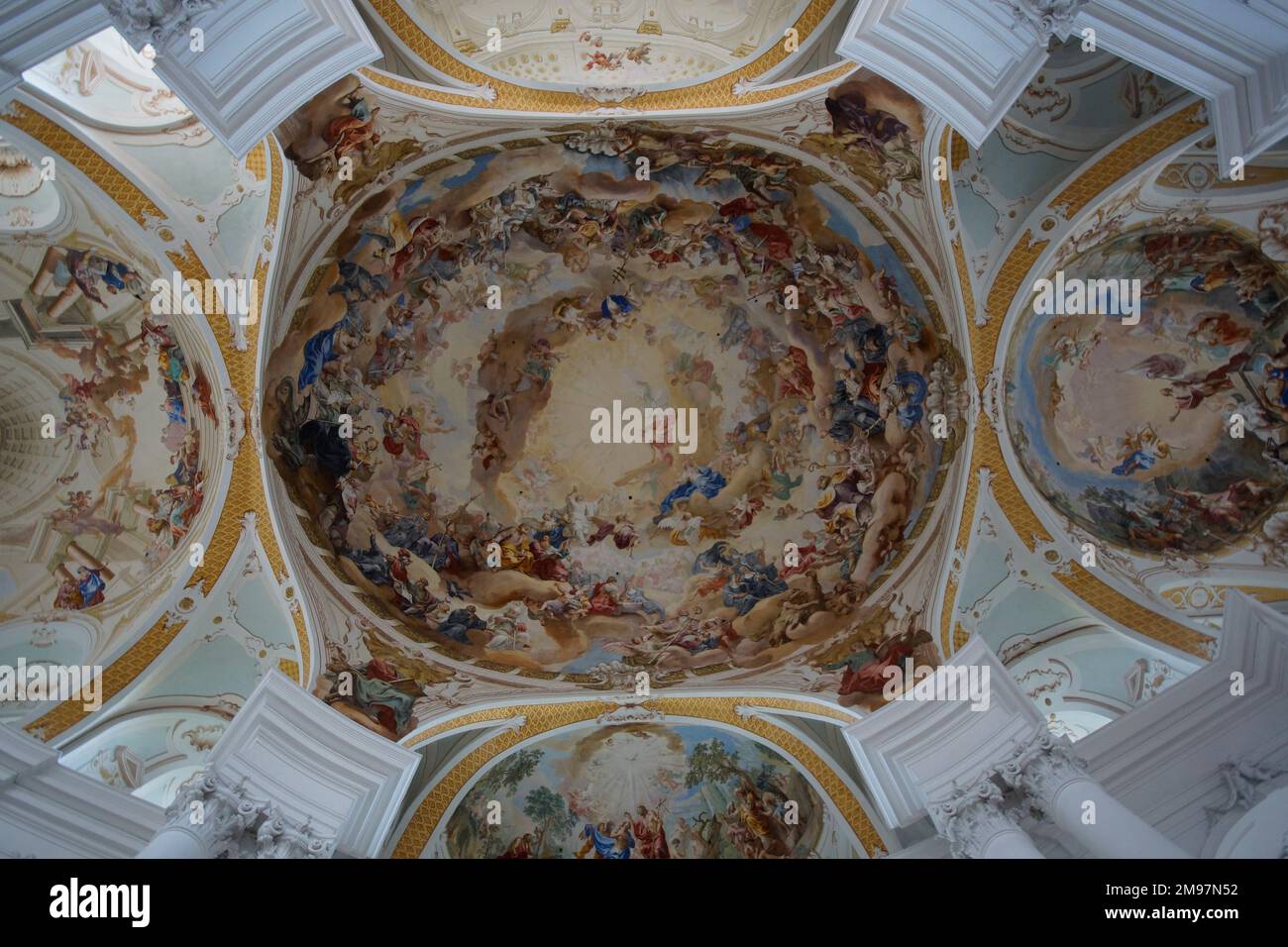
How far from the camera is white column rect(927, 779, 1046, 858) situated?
10094 mm

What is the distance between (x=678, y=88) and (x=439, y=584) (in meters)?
7.20

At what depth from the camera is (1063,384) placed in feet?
42.7

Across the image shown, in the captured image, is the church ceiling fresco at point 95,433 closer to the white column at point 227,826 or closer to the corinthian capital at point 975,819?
the white column at point 227,826

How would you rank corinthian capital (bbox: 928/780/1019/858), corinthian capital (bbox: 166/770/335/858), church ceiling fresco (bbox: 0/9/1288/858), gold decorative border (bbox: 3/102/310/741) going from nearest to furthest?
corinthian capital (bbox: 166/770/335/858)
corinthian capital (bbox: 928/780/1019/858)
gold decorative border (bbox: 3/102/310/741)
church ceiling fresco (bbox: 0/9/1288/858)

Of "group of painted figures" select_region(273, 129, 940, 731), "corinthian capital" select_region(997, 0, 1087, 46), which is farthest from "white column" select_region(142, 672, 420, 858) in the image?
"corinthian capital" select_region(997, 0, 1087, 46)

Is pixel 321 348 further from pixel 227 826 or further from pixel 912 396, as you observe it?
pixel 912 396

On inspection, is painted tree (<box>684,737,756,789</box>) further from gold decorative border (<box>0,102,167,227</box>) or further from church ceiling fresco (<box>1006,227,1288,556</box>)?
gold decorative border (<box>0,102,167,227</box>)

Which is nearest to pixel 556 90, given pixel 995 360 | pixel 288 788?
pixel 995 360

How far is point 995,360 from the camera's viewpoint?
42.7 feet

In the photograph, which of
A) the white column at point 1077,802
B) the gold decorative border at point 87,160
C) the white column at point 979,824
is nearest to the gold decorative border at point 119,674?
the gold decorative border at point 87,160

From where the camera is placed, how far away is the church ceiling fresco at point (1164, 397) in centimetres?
1207

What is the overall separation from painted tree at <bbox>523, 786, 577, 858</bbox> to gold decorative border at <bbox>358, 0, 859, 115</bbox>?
906 cm

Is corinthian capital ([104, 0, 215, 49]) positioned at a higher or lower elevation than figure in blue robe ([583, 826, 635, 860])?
higher
